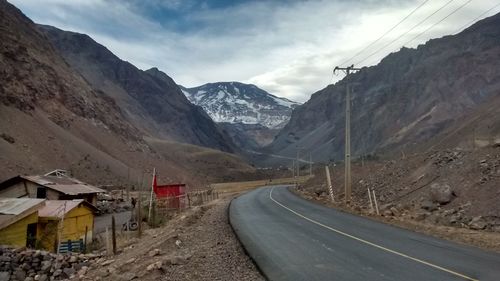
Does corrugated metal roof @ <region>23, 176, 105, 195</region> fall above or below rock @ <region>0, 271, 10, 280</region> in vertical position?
above

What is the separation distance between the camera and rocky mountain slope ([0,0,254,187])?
62.7m

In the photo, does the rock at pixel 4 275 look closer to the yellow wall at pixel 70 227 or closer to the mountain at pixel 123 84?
the yellow wall at pixel 70 227

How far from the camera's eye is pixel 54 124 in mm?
75062

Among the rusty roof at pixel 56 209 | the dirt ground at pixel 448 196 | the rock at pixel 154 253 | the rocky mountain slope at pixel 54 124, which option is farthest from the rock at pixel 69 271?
the rocky mountain slope at pixel 54 124

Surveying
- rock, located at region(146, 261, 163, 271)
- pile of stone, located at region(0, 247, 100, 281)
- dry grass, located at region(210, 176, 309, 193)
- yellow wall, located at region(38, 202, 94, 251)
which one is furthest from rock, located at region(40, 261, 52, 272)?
dry grass, located at region(210, 176, 309, 193)

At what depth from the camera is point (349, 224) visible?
2152cm

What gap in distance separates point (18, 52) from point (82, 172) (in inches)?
1170

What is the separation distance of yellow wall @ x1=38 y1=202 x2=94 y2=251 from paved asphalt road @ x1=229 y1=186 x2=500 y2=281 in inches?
586

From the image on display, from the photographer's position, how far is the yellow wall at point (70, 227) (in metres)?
29.9

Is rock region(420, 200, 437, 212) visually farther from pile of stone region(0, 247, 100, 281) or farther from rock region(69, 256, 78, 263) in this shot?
rock region(69, 256, 78, 263)

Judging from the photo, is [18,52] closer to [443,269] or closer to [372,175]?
[372,175]

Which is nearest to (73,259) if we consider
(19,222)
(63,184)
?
(19,222)

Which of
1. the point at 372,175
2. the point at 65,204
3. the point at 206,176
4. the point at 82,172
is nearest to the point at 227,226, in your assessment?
the point at 65,204

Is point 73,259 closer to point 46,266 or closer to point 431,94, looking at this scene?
point 46,266
